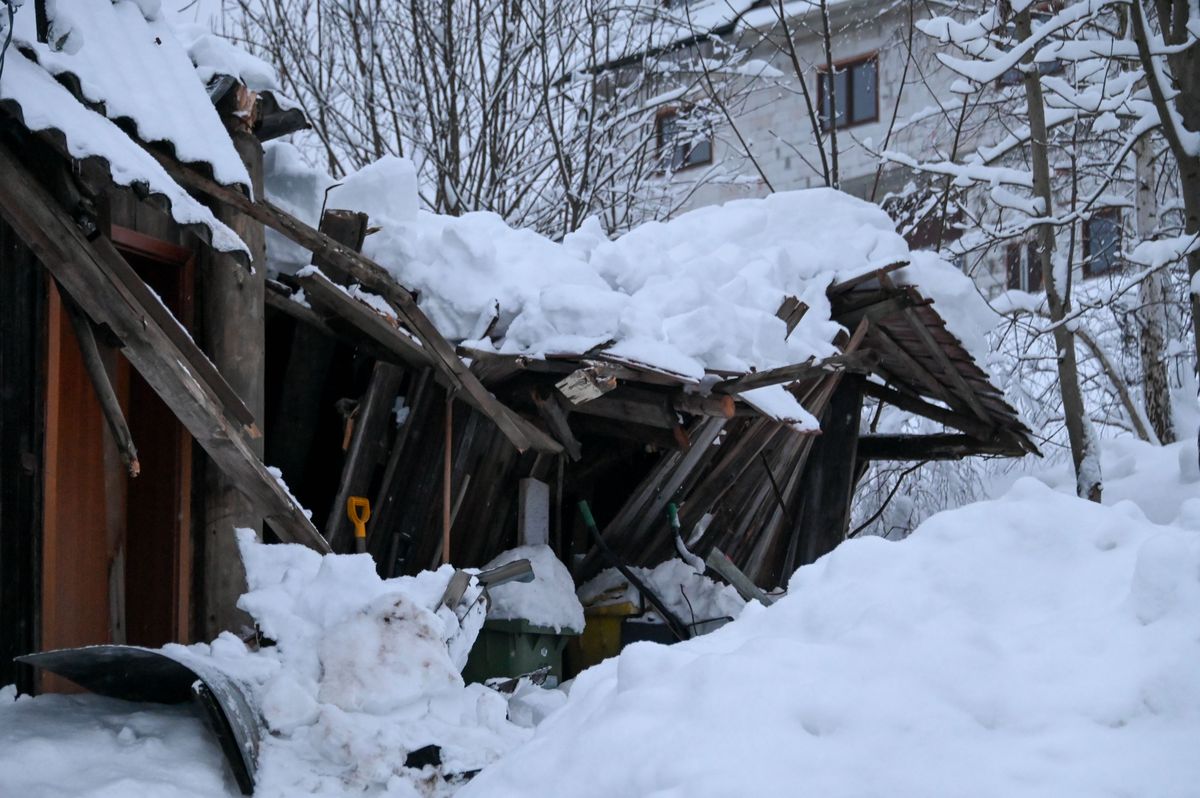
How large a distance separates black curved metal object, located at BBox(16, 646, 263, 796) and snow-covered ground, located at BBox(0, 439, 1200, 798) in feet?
0.25

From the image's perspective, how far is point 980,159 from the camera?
1234 centimetres

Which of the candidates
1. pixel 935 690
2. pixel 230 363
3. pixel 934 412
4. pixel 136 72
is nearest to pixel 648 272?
pixel 230 363

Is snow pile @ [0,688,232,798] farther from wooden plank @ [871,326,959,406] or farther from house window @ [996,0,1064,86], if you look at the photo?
house window @ [996,0,1064,86]

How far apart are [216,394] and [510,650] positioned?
3.12m

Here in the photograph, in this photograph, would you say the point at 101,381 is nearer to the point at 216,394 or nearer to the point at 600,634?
the point at 216,394

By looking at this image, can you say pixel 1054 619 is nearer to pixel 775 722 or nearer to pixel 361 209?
pixel 775 722

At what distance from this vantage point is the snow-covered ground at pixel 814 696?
2.87 m

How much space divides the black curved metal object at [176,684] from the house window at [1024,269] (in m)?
14.7

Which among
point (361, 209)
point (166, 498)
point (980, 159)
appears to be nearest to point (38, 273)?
point (166, 498)

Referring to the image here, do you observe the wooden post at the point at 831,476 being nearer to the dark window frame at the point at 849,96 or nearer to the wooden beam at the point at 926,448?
the wooden beam at the point at 926,448

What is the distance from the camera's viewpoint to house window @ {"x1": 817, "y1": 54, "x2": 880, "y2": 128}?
20.5 m

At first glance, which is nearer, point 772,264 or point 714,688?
point 714,688

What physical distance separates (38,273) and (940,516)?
3.74 m

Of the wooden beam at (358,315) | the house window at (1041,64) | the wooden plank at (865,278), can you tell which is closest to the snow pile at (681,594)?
the wooden plank at (865,278)
